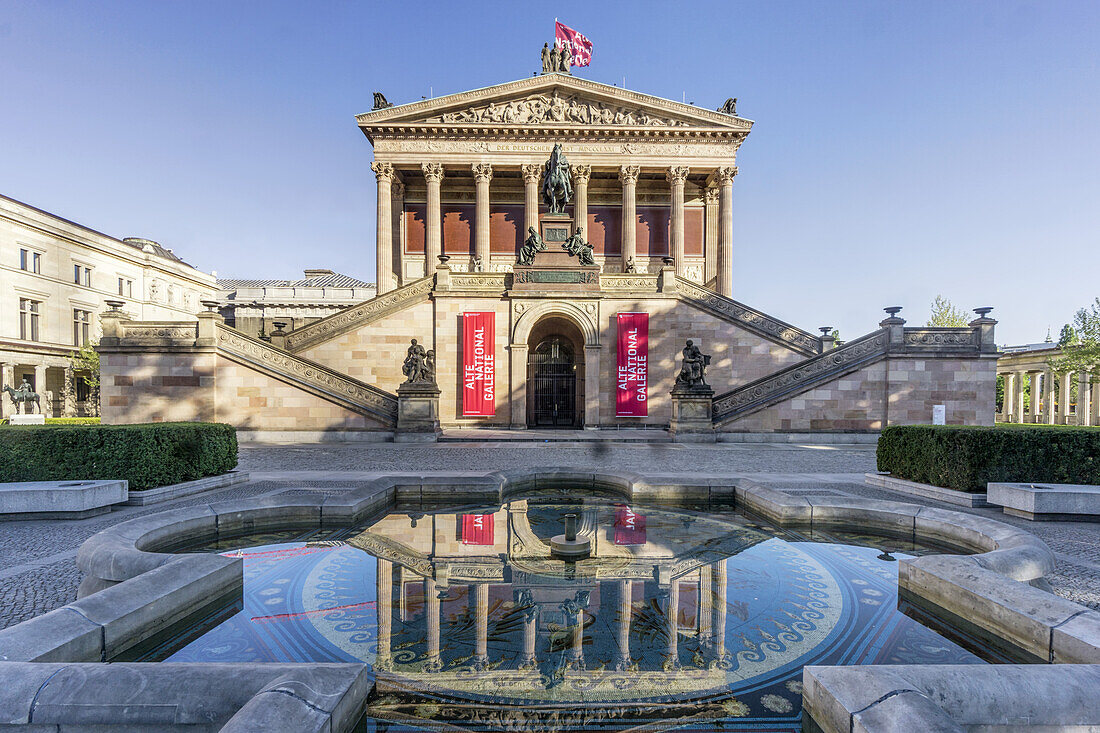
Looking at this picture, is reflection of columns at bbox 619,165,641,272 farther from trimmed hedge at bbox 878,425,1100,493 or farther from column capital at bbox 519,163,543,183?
trimmed hedge at bbox 878,425,1100,493

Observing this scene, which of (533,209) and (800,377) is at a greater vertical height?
(533,209)

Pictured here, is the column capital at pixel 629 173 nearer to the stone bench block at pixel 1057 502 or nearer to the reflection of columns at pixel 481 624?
the stone bench block at pixel 1057 502

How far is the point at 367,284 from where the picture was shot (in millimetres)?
53312

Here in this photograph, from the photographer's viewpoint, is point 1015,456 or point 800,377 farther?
point 800,377

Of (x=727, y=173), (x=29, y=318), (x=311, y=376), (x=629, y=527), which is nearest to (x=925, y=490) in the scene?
(x=629, y=527)

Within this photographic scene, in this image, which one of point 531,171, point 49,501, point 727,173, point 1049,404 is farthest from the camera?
point 1049,404

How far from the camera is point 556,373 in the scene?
26.5 metres

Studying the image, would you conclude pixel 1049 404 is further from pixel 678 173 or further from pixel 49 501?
pixel 49 501

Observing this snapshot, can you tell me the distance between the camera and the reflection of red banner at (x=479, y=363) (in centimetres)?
2428

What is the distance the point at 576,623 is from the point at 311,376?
722 inches

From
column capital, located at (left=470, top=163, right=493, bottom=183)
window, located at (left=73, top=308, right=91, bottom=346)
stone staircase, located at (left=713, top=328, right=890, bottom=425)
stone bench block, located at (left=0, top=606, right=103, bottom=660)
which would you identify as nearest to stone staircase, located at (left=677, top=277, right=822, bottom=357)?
stone staircase, located at (left=713, top=328, right=890, bottom=425)

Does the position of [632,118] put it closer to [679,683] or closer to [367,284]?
[367,284]

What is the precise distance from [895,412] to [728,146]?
25.2m

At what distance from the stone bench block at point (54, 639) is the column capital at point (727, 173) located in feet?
133
